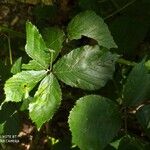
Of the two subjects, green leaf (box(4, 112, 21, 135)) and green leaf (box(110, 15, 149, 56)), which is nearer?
green leaf (box(4, 112, 21, 135))

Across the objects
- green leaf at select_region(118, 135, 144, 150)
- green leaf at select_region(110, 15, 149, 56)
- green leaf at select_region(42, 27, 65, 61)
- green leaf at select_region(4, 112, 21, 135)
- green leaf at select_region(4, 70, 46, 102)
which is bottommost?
green leaf at select_region(4, 112, 21, 135)

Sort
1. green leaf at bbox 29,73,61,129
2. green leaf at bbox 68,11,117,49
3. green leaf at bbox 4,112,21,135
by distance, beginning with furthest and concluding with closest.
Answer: green leaf at bbox 4,112,21,135, green leaf at bbox 68,11,117,49, green leaf at bbox 29,73,61,129

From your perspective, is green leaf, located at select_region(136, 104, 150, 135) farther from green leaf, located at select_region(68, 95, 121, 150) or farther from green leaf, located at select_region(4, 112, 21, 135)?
green leaf, located at select_region(4, 112, 21, 135)

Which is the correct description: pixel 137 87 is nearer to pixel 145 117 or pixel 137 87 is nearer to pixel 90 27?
pixel 145 117

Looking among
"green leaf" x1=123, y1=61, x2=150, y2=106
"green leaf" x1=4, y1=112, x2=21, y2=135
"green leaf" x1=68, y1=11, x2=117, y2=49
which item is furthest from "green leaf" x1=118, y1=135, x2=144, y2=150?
"green leaf" x1=4, y1=112, x2=21, y2=135

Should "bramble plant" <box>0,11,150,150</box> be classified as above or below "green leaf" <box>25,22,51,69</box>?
below

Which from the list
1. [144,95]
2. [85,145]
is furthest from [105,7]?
[85,145]
